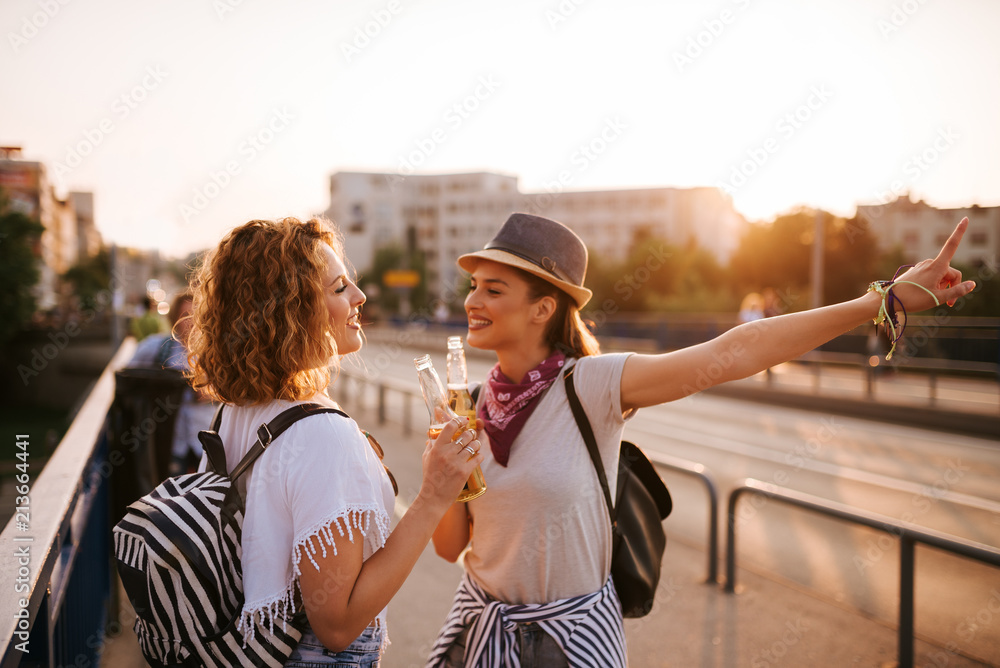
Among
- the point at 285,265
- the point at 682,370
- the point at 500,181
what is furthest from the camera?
the point at 500,181

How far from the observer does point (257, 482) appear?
4.80 feet

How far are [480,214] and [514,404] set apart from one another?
280ft

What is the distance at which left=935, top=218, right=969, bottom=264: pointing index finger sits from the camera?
4.96 ft

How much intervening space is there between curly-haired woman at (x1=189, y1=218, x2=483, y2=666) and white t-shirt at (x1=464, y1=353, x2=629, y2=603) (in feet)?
1.30

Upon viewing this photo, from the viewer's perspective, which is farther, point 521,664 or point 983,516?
point 983,516

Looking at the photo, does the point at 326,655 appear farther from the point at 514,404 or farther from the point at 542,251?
the point at 542,251

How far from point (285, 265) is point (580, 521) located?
3.48 ft

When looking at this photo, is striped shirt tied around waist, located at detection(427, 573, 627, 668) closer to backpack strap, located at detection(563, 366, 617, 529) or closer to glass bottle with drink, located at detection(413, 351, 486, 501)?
backpack strap, located at detection(563, 366, 617, 529)

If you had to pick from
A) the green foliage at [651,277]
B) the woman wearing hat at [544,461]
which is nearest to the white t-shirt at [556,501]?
the woman wearing hat at [544,461]

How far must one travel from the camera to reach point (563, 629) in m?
1.88

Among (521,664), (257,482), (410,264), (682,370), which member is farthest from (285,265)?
(410,264)

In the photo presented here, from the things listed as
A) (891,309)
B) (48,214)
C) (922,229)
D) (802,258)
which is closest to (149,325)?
(891,309)

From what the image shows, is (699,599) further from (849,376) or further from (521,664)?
(849,376)

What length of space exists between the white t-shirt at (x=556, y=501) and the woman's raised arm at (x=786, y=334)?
174 mm
